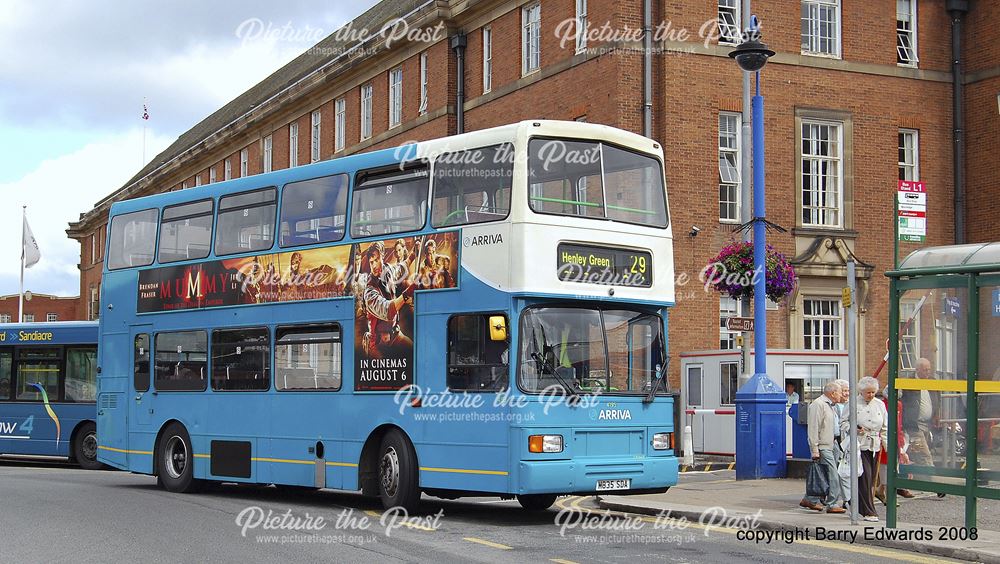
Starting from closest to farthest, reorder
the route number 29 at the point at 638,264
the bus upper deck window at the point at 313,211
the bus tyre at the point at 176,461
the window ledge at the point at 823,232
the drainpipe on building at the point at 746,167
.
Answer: the route number 29 at the point at 638,264 < the bus upper deck window at the point at 313,211 < the bus tyre at the point at 176,461 < the drainpipe on building at the point at 746,167 < the window ledge at the point at 823,232

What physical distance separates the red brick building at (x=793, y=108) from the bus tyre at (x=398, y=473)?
539 inches

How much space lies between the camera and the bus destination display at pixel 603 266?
47.4 feet

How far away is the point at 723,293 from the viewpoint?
1129 inches

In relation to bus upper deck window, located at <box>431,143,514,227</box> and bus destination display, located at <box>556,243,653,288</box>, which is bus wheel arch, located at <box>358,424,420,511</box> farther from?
bus destination display, located at <box>556,243,653,288</box>

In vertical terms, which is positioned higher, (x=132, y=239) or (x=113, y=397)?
(x=132, y=239)

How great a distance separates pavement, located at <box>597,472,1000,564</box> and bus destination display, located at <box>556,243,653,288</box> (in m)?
2.86

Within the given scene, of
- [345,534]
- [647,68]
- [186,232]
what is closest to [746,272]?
[647,68]

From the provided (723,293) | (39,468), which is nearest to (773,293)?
(723,293)

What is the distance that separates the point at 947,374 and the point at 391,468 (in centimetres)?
657

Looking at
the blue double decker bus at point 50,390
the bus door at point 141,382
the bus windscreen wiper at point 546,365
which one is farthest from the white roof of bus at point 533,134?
the blue double decker bus at point 50,390

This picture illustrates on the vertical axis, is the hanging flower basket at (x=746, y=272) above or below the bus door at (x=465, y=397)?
above

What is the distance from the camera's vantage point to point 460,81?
35.8 m

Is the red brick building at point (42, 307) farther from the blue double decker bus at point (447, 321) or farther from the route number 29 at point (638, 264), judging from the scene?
the route number 29 at point (638, 264)

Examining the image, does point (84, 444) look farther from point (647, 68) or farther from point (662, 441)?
point (662, 441)
